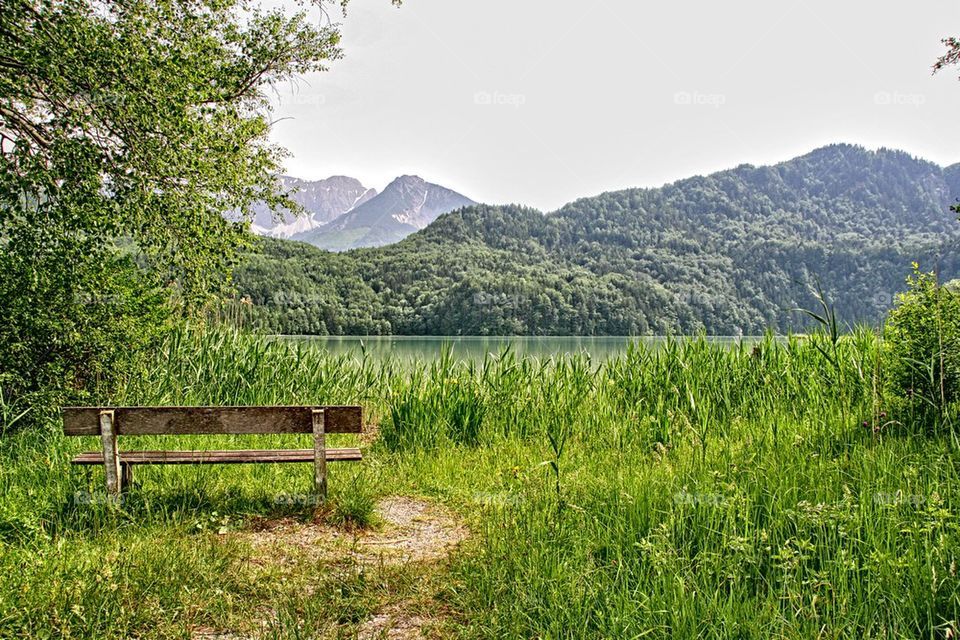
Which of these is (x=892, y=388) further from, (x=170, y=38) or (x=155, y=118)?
(x=170, y=38)

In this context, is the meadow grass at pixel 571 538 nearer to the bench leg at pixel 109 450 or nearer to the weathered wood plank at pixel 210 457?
the bench leg at pixel 109 450

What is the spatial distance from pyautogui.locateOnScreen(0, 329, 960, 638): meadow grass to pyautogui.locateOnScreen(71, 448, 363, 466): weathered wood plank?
266 millimetres

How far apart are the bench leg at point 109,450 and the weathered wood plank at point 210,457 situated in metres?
0.21

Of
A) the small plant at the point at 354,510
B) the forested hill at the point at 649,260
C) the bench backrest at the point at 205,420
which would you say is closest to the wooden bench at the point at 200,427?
the bench backrest at the point at 205,420

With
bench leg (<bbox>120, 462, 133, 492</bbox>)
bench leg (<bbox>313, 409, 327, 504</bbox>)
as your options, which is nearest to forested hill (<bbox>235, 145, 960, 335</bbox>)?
bench leg (<bbox>313, 409, 327, 504</bbox>)

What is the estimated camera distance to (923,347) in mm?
4348

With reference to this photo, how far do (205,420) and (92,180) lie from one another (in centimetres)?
352

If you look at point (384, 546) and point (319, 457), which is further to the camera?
point (319, 457)

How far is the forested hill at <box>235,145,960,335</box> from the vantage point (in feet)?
206

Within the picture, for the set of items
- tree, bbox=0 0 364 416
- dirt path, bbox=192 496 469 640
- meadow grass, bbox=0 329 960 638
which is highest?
tree, bbox=0 0 364 416

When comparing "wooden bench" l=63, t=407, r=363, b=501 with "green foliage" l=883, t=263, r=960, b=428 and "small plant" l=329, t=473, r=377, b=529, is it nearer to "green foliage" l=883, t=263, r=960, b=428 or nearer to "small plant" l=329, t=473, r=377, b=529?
"small plant" l=329, t=473, r=377, b=529

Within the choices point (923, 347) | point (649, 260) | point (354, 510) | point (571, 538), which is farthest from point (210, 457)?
point (649, 260)

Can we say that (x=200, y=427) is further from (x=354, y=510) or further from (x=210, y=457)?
(x=354, y=510)

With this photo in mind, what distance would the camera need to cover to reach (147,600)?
2.91 m
